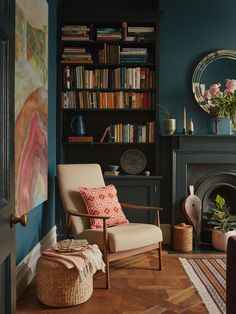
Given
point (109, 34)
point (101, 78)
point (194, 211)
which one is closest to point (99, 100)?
point (101, 78)

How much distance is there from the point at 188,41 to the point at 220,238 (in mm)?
2299

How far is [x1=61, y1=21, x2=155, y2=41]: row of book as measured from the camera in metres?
4.12

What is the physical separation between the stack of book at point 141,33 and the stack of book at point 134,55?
0.41ft

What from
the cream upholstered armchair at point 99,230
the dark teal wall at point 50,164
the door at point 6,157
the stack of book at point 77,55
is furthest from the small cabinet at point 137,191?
the door at point 6,157

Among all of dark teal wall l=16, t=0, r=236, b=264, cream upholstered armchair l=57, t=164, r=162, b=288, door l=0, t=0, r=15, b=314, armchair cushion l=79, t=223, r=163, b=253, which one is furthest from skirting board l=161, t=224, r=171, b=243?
door l=0, t=0, r=15, b=314

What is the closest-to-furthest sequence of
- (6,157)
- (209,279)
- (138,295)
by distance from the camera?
(6,157) → (138,295) → (209,279)

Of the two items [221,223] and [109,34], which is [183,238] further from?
[109,34]

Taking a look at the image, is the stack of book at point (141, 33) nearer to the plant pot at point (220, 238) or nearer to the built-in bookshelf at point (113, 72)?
the built-in bookshelf at point (113, 72)

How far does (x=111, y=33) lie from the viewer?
13.5ft

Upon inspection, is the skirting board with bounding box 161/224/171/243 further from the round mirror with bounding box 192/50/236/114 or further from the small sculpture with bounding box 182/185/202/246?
the round mirror with bounding box 192/50/236/114

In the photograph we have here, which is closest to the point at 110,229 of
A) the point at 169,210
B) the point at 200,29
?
the point at 169,210

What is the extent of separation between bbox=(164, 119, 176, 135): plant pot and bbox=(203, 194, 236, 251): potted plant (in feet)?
3.01

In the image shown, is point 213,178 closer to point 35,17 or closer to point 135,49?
point 135,49

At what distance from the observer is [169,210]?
4.30 meters
